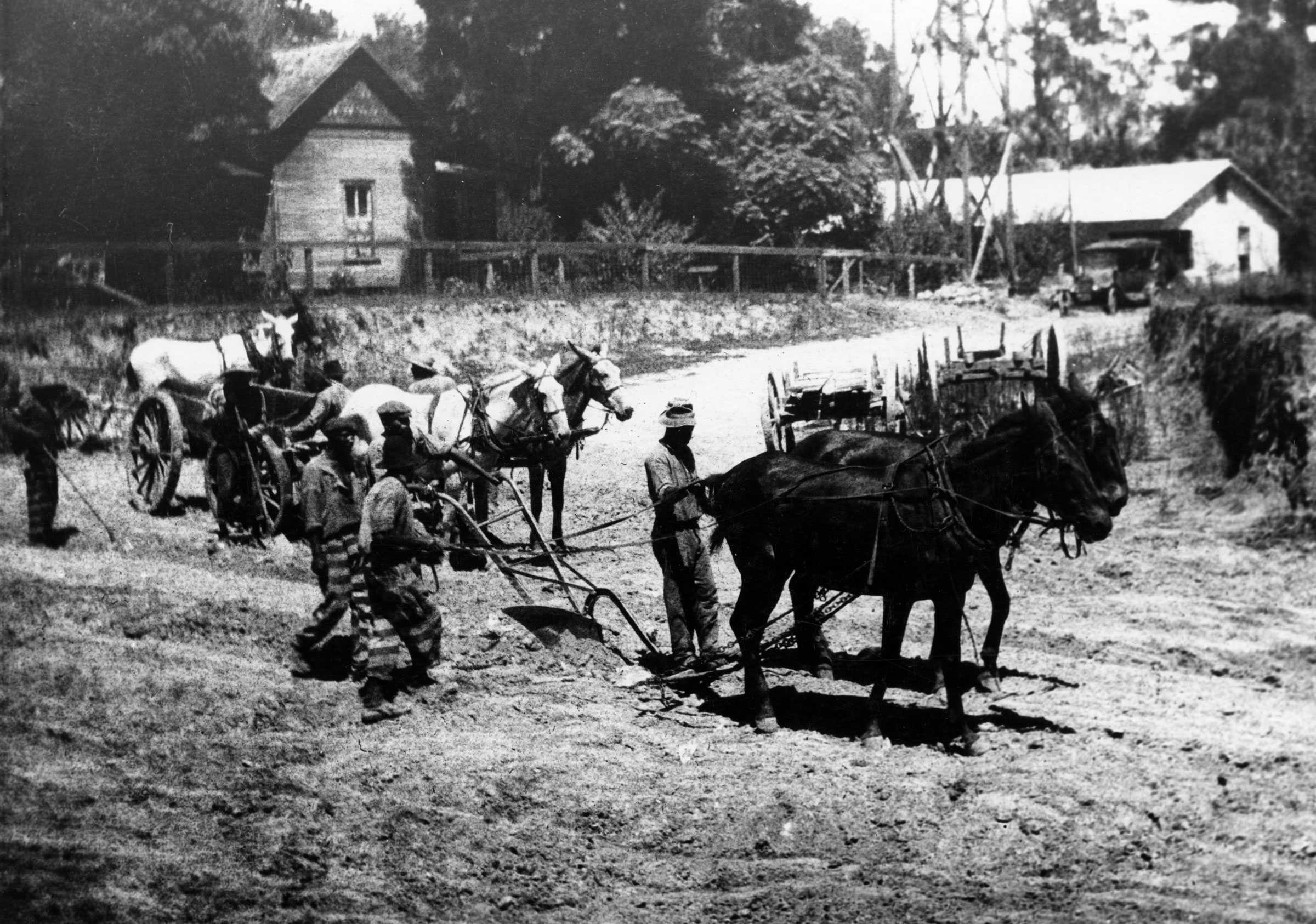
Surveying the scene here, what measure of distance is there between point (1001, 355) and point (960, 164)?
1680 millimetres

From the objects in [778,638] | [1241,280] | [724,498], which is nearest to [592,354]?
[724,498]

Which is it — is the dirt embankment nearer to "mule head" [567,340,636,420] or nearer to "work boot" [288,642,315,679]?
"mule head" [567,340,636,420]

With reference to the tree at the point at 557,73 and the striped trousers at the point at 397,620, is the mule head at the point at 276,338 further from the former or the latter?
the striped trousers at the point at 397,620

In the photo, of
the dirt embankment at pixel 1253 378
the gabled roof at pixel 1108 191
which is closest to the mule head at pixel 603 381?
the gabled roof at pixel 1108 191

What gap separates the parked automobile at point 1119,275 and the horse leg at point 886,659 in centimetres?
411

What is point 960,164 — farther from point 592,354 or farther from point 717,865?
point 717,865

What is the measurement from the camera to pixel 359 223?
11070 mm

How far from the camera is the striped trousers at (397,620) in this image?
7.86 m

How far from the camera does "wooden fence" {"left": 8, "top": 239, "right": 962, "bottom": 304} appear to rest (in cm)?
966

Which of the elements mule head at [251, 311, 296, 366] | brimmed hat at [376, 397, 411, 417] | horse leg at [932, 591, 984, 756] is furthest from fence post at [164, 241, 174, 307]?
horse leg at [932, 591, 984, 756]

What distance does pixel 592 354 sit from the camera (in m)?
10.0

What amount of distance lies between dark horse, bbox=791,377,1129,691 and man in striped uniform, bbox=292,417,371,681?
2921mm

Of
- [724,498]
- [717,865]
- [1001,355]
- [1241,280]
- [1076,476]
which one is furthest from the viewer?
[1241,280]

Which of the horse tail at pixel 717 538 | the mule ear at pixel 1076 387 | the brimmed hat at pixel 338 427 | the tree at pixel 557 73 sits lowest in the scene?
the horse tail at pixel 717 538
